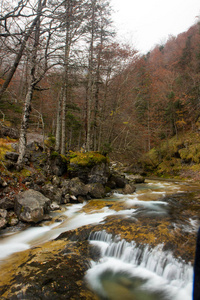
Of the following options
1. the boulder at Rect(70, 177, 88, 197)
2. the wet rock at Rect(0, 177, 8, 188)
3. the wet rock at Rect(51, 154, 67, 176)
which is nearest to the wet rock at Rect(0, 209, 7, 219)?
the wet rock at Rect(0, 177, 8, 188)

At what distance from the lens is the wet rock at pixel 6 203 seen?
5597 millimetres

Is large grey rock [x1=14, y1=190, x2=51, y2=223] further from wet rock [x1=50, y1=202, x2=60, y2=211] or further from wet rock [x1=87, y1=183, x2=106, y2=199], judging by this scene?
wet rock [x1=87, y1=183, x2=106, y2=199]

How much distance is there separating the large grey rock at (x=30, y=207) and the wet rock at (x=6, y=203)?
0.61 feet

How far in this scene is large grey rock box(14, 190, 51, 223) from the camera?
5.55 metres

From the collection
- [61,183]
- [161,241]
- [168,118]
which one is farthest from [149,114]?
[161,241]

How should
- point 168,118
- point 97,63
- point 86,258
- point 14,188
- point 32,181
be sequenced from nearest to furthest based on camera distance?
point 86,258 → point 14,188 → point 32,181 → point 97,63 → point 168,118

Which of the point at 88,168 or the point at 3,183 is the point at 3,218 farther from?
the point at 88,168

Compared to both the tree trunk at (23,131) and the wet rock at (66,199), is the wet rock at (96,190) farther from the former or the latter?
the tree trunk at (23,131)

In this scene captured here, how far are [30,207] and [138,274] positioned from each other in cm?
369

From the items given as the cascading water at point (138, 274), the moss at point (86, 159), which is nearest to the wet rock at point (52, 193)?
the moss at point (86, 159)

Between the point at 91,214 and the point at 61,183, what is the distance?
2.59 meters

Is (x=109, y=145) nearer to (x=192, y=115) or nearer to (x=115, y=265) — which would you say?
(x=115, y=265)

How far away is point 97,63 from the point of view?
39.9 ft

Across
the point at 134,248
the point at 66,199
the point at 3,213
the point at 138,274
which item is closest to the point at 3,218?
the point at 3,213
